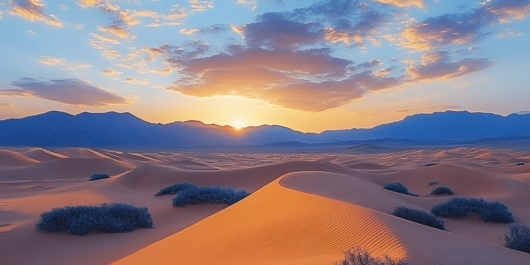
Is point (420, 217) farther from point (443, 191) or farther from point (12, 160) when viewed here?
point (12, 160)

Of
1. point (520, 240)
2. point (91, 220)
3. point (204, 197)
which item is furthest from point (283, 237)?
point (204, 197)

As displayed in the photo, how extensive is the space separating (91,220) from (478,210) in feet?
32.8

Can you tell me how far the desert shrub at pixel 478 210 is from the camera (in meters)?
10.2

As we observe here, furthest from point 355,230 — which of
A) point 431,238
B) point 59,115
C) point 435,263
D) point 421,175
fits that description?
point 59,115

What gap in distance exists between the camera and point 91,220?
8836 millimetres

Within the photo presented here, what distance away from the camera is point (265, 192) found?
988 centimetres

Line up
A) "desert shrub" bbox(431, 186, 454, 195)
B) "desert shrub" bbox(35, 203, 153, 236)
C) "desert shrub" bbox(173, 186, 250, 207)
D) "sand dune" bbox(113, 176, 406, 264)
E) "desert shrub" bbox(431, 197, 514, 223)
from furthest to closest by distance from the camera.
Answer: "desert shrub" bbox(431, 186, 454, 195) < "desert shrub" bbox(173, 186, 250, 207) < "desert shrub" bbox(431, 197, 514, 223) < "desert shrub" bbox(35, 203, 153, 236) < "sand dune" bbox(113, 176, 406, 264)

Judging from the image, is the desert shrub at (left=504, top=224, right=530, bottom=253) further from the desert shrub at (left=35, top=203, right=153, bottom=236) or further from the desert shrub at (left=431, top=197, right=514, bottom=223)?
the desert shrub at (left=35, top=203, right=153, bottom=236)

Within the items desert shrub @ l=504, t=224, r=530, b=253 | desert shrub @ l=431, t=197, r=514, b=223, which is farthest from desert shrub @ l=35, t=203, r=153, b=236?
desert shrub @ l=431, t=197, r=514, b=223

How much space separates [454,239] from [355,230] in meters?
1.71

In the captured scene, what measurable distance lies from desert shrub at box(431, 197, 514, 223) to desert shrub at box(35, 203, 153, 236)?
8.19m

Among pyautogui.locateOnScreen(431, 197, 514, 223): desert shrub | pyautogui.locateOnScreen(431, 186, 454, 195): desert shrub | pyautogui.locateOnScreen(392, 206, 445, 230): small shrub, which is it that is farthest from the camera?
pyautogui.locateOnScreen(431, 186, 454, 195): desert shrub

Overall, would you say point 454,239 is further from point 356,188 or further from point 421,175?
point 421,175

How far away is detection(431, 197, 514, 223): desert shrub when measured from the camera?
1023 centimetres
